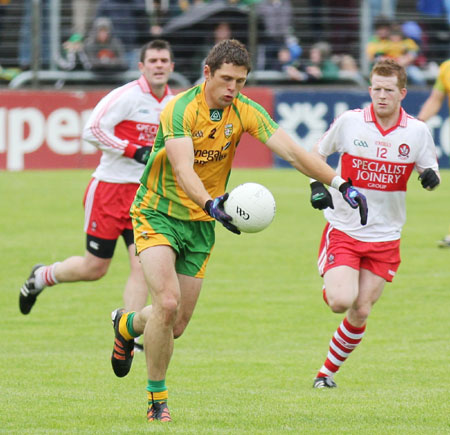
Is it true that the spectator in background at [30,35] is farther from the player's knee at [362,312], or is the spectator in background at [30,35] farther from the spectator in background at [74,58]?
the player's knee at [362,312]

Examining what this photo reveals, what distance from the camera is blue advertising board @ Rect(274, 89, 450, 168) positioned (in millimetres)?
20203

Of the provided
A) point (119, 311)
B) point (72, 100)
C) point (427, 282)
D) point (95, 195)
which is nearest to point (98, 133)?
point (95, 195)

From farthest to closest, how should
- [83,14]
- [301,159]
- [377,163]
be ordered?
[83,14]
[377,163]
[301,159]

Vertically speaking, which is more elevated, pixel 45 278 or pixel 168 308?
pixel 168 308

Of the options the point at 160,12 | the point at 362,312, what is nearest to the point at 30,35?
the point at 160,12

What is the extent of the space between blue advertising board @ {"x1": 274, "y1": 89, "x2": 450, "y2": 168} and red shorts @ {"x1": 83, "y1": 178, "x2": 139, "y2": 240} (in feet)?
36.5

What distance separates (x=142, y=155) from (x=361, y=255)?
214 centimetres

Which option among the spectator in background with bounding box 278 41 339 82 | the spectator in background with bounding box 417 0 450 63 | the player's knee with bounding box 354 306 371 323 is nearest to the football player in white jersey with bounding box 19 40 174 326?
the player's knee with bounding box 354 306 371 323

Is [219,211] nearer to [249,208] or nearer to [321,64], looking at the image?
[249,208]

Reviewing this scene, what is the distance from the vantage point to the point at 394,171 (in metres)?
7.70

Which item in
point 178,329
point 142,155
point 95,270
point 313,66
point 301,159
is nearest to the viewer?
point 301,159

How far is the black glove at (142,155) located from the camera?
8742 millimetres

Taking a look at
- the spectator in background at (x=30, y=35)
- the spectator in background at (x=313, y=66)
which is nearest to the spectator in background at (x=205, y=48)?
the spectator in background at (x=313, y=66)

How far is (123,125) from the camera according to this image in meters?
9.24
